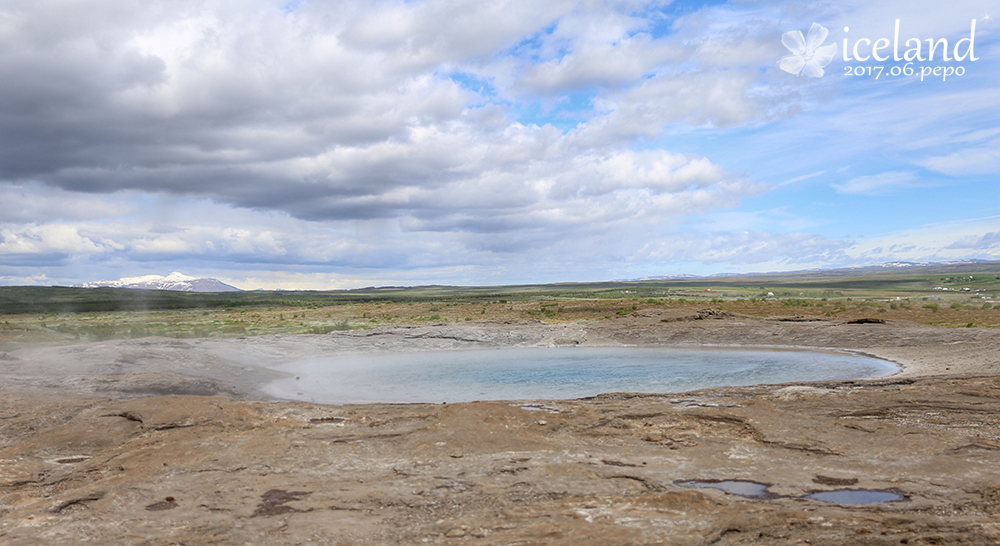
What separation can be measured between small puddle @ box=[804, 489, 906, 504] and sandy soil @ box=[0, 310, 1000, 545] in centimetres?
16

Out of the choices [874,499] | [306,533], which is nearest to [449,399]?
[306,533]

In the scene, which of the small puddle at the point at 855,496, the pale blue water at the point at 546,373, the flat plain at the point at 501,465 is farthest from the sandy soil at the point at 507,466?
the pale blue water at the point at 546,373

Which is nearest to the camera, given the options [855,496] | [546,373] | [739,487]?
[855,496]

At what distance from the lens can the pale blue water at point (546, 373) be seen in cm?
1973

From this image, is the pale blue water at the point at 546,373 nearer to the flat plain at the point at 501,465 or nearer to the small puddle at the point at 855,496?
the flat plain at the point at 501,465

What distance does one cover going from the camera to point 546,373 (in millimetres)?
24281

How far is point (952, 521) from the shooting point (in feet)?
21.7

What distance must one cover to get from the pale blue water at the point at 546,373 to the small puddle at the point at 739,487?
30.6 feet

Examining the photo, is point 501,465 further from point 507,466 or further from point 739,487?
point 739,487

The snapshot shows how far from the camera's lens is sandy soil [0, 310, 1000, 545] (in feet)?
23.0

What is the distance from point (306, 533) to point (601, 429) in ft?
22.6

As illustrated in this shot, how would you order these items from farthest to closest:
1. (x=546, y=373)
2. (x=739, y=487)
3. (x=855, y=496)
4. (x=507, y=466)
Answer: (x=546, y=373), (x=507, y=466), (x=739, y=487), (x=855, y=496)

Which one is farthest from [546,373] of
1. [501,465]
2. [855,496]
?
[855,496]

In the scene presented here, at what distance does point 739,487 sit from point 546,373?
51.9 feet
